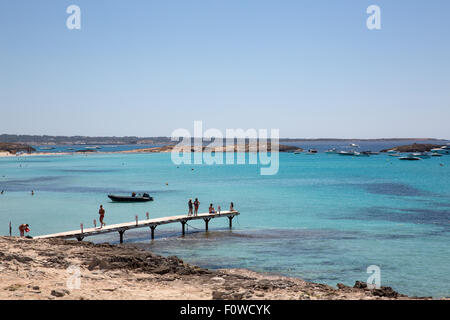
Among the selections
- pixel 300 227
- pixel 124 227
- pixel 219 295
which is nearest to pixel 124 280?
pixel 219 295

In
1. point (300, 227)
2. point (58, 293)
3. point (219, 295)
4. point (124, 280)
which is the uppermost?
point (58, 293)

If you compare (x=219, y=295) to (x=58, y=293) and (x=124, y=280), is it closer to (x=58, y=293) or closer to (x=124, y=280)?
(x=124, y=280)

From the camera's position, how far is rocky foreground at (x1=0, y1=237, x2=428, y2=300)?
49.3ft

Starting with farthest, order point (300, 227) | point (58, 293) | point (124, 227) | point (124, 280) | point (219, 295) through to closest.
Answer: point (300, 227) < point (124, 227) < point (124, 280) < point (219, 295) < point (58, 293)

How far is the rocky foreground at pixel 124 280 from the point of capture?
15.0m

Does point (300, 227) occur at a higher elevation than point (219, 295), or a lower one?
lower

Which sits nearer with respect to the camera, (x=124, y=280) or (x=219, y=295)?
(x=219, y=295)

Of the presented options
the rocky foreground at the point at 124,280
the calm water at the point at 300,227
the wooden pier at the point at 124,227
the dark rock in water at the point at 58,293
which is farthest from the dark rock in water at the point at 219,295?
the wooden pier at the point at 124,227

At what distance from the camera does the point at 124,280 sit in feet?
57.3

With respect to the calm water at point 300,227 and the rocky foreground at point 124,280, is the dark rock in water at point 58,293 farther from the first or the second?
the calm water at point 300,227

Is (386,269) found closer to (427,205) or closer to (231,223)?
(231,223)

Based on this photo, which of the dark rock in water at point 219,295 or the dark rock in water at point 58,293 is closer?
the dark rock in water at point 58,293
